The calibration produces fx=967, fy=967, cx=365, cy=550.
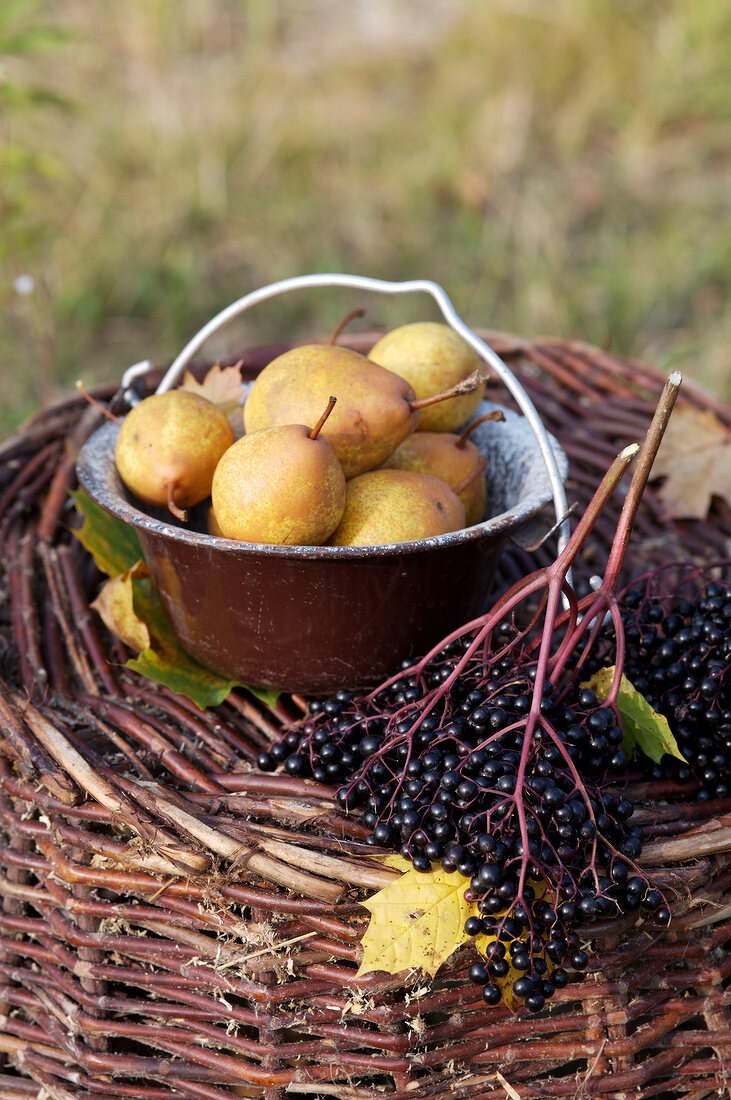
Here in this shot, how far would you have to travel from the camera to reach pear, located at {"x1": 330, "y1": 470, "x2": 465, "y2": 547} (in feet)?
3.70

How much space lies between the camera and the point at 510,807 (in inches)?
33.3

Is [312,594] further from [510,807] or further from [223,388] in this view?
[223,388]

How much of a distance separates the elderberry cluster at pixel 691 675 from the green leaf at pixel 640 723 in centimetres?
3

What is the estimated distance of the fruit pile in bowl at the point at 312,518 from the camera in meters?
1.06

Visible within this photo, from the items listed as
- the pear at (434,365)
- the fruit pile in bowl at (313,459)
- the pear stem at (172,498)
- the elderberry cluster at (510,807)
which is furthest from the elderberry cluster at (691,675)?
the pear stem at (172,498)

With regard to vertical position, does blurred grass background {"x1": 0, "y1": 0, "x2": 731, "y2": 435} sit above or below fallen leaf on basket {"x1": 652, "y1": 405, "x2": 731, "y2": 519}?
above

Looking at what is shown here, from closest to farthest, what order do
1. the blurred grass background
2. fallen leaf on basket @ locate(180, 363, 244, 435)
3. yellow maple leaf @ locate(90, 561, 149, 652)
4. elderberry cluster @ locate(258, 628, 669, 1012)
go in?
elderberry cluster @ locate(258, 628, 669, 1012), yellow maple leaf @ locate(90, 561, 149, 652), fallen leaf on basket @ locate(180, 363, 244, 435), the blurred grass background

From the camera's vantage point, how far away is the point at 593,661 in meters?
1.12

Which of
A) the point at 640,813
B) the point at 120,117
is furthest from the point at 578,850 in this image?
the point at 120,117

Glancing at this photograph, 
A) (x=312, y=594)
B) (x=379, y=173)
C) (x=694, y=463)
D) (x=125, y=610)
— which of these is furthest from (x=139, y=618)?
(x=379, y=173)

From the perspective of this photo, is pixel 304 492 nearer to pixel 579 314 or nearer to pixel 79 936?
pixel 79 936

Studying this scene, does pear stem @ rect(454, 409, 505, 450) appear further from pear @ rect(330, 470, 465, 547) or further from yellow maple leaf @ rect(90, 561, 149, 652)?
yellow maple leaf @ rect(90, 561, 149, 652)

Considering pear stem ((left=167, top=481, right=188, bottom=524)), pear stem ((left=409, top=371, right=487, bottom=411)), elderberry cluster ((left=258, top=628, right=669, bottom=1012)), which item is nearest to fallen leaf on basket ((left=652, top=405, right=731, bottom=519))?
pear stem ((left=409, top=371, right=487, bottom=411))

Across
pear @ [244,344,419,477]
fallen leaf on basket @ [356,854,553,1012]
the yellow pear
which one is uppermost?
pear @ [244,344,419,477]
